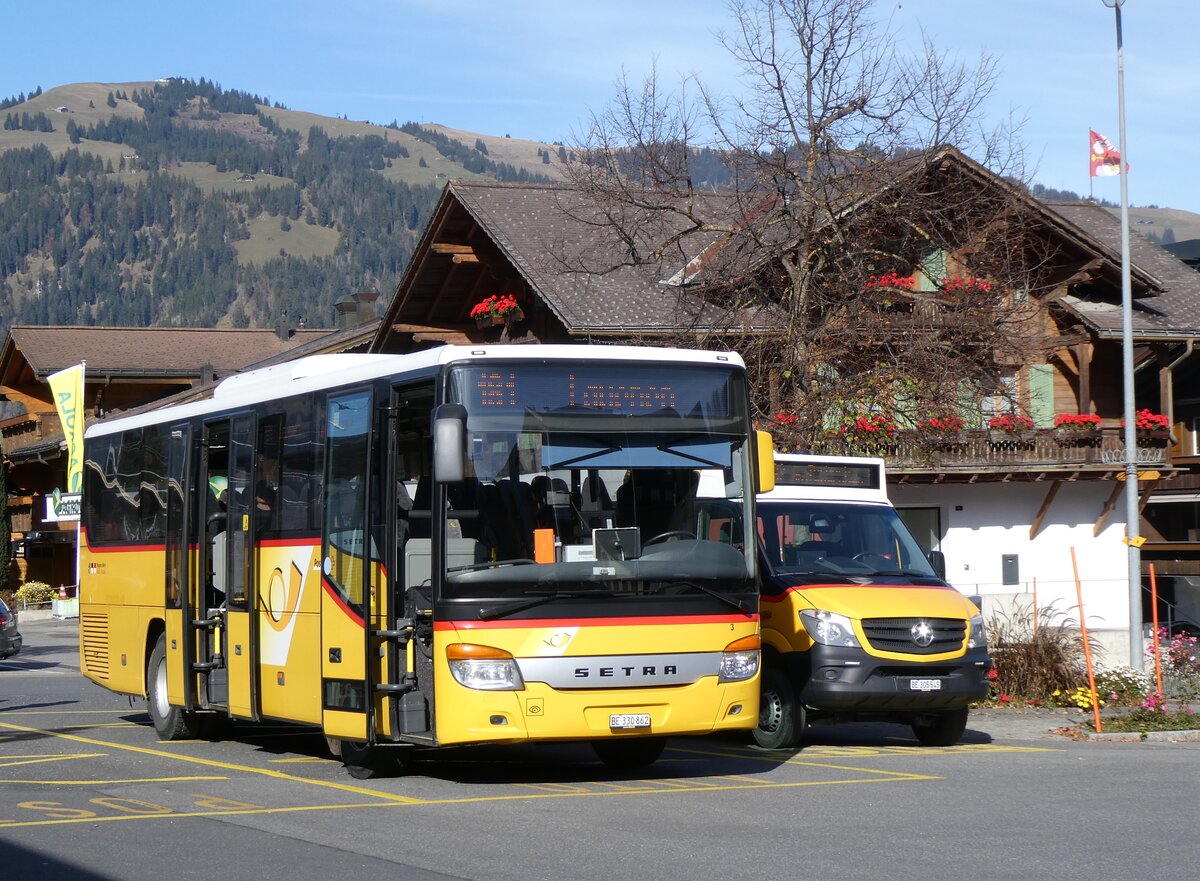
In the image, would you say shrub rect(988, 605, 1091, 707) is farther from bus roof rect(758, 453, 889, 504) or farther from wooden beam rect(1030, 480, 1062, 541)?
wooden beam rect(1030, 480, 1062, 541)

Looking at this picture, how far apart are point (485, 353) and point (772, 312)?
13855 millimetres

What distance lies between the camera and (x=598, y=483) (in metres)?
12.0

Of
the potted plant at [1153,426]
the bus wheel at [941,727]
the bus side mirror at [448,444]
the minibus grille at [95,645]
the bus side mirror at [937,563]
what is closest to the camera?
the bus side mirror at [448,444]

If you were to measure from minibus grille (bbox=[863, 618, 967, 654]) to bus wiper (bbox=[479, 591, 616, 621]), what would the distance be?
377cm

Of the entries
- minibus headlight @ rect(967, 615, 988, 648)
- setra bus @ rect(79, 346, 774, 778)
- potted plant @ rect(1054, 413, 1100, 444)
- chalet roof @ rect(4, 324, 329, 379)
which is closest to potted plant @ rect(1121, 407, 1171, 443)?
potted plant @ rect(1054, 413, 1100, 444)

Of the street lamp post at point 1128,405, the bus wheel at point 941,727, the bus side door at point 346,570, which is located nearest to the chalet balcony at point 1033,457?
the street lamp post at point 1128,405

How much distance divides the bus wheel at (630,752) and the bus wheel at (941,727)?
10.1 ft

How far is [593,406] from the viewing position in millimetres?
12242

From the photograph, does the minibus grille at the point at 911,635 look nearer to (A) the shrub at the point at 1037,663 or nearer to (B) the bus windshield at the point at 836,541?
(B) the bus windshield at the point at 836,541

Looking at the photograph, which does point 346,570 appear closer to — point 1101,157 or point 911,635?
point 911,635

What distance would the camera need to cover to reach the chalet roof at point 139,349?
63641 millimetres

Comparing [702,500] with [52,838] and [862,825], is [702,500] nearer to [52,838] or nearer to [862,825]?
[862,825]

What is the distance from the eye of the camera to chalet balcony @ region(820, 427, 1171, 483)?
32.5 m

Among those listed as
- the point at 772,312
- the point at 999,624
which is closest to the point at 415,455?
the point at 999,624
